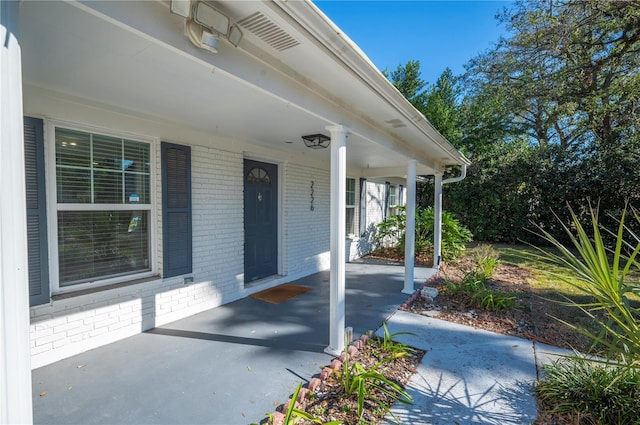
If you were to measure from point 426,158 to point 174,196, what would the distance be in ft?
14.5

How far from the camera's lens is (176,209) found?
3.50 m

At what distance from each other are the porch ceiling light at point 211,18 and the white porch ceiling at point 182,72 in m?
0.06

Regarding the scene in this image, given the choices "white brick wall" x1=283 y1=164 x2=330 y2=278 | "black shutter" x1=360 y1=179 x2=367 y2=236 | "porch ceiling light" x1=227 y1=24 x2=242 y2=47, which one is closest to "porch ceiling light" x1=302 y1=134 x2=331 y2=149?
"white brick wall" x1=283 y1=164 x2=330 y2=278

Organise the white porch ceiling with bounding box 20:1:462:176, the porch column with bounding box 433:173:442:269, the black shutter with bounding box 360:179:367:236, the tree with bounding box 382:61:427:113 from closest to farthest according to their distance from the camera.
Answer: the white porch ceiling with bounding box 20:1:462:176, the porch column with bounding box 433:173:442:269, the black shutter with bounding box 360:179:367:236, the tree with bounding box 382:61:427:113

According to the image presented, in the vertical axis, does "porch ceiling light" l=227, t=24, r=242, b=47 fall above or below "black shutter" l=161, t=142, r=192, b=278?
above

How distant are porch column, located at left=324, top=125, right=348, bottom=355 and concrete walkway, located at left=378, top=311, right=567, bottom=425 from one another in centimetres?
80

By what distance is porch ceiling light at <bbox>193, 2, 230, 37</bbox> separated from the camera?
1421 millimetres

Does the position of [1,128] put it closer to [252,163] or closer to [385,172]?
[252,163]

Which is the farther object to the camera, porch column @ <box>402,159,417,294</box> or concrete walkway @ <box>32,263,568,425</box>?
porch column @ <box>402,159,417,294</box>

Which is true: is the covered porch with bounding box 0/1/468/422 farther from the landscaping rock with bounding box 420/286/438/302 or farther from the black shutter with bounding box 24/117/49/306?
the landscaping rock with bounding box 420/286/438/302

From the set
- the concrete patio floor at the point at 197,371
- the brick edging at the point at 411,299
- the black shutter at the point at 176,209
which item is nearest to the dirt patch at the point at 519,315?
the brick edging at the point at 411,299

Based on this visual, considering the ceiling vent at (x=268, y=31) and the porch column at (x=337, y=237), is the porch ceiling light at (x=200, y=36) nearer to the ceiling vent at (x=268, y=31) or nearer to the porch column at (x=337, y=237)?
the ceiling vent at (x=268, y=31)

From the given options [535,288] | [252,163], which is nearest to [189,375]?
[252,163]

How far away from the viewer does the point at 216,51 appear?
1577 mm
